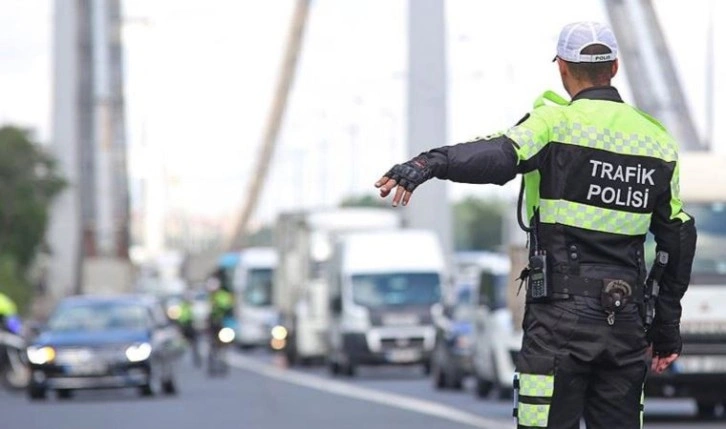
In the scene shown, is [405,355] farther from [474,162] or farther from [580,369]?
[474,162]

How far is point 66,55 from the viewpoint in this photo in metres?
84.2

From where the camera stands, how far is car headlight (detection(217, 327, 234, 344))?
40.0 metres

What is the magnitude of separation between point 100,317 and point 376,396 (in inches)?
142

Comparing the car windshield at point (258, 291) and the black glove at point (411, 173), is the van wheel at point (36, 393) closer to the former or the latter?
the black glove at point (411, 173)

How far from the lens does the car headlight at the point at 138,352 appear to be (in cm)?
2795

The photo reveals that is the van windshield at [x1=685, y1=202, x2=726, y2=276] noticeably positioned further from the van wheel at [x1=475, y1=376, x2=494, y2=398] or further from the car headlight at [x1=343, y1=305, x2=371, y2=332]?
the car headlight at [x1=343, y1=305, x2=371, y2=332]

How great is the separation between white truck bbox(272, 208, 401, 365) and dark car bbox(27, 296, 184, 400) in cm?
1421

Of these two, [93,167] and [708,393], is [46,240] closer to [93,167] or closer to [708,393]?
[93,167]

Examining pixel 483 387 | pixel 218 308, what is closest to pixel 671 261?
pixel 483 387

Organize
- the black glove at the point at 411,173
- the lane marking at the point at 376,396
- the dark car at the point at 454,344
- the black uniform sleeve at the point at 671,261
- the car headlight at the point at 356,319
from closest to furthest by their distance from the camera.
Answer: the black glove at the point at 411,173 → the black uniform sleeve at the point at 671,261 → the lane marking at the point at 376,396 → the dark car at the point at 454,344 → the car headlight at the point at 356,319

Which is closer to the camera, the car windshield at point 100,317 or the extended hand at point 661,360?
the extended hand at point 661,360

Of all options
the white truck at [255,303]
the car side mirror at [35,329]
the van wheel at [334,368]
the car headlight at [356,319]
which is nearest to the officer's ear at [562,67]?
the car side mirror at [35,329]

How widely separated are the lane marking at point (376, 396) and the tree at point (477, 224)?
111 meters

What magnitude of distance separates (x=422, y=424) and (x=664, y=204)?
43.9ft
